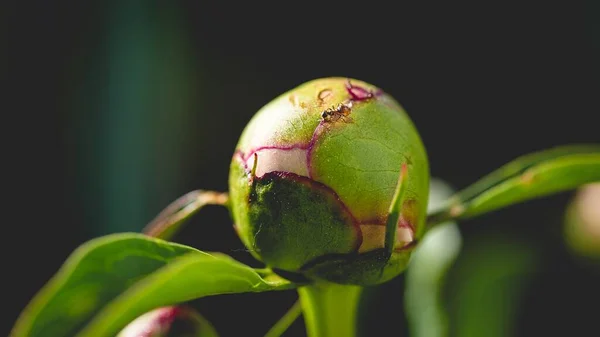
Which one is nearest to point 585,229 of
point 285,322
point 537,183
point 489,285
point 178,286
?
point 489,285

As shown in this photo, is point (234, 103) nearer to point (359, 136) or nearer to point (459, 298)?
point (459, 298)

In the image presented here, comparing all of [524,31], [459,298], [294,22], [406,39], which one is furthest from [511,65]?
[459,298]

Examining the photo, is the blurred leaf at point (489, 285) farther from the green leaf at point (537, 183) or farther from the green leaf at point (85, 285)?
the green leaf at point (85, 285)

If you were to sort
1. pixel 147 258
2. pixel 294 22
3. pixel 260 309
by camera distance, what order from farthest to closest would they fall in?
pixel 294 22 → pixel 260 309 → pixel 147 258

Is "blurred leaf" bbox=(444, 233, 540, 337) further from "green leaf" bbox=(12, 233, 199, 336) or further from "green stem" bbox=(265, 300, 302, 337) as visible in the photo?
"green leaf" bbox=(12, 233, 199, 336)

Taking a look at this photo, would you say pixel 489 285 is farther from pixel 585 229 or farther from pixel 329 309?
pixel 329 309

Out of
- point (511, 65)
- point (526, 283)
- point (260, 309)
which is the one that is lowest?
point (260, 309)

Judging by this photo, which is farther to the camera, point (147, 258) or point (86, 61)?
point (86, 61)

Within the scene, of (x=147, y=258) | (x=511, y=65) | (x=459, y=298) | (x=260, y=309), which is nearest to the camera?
(x=147, y=258)
